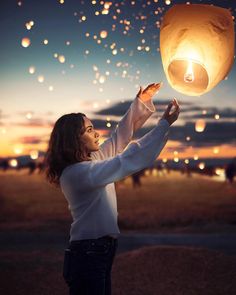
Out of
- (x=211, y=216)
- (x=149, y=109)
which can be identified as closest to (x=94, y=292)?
(x=149, y=109)

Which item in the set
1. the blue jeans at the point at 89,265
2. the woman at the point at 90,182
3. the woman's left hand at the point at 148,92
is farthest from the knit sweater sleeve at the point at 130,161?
the woman's left hand at the point at 148,92

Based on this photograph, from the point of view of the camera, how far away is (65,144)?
2.20m

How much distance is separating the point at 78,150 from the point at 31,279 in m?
3.60

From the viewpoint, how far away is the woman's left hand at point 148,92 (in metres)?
2.61

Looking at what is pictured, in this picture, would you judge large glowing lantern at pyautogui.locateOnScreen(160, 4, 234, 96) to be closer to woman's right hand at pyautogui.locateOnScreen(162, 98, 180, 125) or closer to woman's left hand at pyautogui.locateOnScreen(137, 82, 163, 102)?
woman's right hand at pyautogui.locateOnScreen(162, 98, 180, 125)

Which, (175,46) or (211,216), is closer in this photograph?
(175,46)

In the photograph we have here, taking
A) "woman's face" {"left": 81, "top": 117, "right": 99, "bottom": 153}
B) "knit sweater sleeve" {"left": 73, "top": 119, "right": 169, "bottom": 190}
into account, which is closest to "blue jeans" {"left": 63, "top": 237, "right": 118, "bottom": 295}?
"knit sweater sleeve" {"left": 73, "top": 119, "right": 169, "bottom": 190}

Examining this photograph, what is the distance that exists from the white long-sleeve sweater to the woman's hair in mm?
47

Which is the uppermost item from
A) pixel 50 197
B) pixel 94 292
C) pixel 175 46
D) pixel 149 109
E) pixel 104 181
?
pixel 175 46

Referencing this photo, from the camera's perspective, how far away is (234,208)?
10.8 m

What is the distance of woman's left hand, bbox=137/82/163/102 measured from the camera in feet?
8.55

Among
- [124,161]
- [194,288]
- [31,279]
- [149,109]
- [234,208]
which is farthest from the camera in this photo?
[234,208]

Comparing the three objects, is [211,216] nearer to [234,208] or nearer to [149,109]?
[234,208]

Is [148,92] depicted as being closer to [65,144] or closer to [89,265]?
[65,144]
